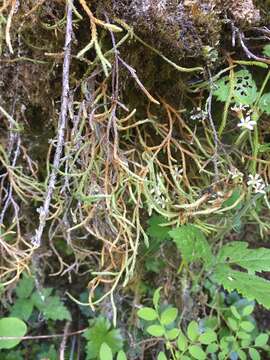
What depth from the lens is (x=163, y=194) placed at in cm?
93

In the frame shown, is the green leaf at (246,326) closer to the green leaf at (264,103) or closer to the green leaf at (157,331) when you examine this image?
the green leaf at (157,331)

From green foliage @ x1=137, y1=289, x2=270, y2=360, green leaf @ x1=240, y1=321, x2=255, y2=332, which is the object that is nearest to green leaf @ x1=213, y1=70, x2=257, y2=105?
green foliage @ x1=137, y1=289, x2=270, y2=360

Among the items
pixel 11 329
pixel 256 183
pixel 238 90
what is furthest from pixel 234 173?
pixel 11 329

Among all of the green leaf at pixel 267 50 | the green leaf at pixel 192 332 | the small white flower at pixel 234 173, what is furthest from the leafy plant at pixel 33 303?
the green leaf at pixel 267 50

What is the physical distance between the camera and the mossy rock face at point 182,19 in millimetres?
775

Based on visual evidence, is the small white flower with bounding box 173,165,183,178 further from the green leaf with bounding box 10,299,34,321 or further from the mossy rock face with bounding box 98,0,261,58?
the green leaf with bounding box 10,299,34,321

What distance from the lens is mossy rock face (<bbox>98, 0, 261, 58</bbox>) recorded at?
2.54 ft

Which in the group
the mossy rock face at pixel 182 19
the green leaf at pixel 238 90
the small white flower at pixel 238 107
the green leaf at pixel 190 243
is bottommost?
the green leaf at pixel 190 243

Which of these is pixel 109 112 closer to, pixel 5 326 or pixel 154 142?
pixel 154 142

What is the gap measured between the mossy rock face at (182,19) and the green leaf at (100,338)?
0.69 meters

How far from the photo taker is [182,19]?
2.58 ft

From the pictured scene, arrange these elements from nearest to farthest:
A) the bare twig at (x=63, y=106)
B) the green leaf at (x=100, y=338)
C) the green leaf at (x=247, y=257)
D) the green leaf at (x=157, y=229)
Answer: the bare twig at (x=63, y=106) → the green leaf at (x=247, y=257) → the green leaf at (x=157, y=229) → the green leaf at (x=100, y=338)

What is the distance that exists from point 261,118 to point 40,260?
0.67m

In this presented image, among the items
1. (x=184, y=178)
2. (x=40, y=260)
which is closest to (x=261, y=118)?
(x=184, y=178)
